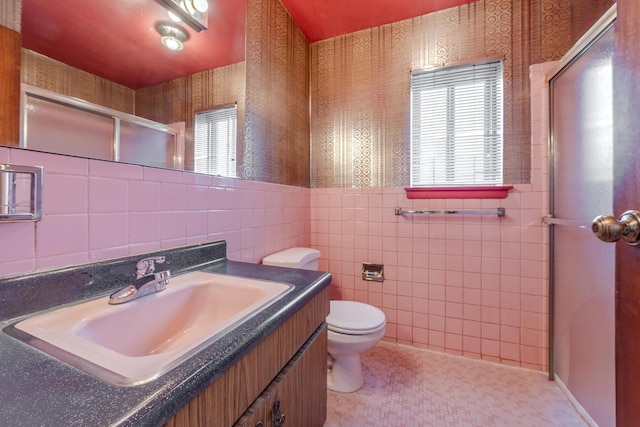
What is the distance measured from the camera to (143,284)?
2.55ft

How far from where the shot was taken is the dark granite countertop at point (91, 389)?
324 mm

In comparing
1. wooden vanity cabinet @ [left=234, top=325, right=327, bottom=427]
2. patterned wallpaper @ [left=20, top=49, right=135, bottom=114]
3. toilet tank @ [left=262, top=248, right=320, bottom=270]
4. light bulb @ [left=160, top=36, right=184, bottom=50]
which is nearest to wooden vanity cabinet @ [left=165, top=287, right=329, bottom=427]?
wooden vanity cabinet @ [left=234, top=325, right=327, bottom=427]

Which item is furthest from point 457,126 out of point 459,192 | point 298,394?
point 298,394

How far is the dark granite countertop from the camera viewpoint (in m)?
0.32

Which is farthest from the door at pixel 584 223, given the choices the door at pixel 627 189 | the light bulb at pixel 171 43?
the light bulb at pixel 171 43

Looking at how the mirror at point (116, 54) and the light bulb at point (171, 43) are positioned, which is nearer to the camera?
the mirror at point (116, 54)

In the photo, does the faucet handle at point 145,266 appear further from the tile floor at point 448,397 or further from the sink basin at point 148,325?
the tile floor at point 448,397

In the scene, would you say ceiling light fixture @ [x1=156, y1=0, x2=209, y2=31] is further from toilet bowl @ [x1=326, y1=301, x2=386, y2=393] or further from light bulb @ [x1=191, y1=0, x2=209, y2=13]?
toilet bowl @ [x1=326, y1=301, x2=386, y2=393]

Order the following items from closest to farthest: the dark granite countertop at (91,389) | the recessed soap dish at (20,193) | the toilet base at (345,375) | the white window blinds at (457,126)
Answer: the dark granite countertop at (91,389) → the recessed soap dish at (20,193) → the toilet base at (345,375) → the white window blinds at (457,126)

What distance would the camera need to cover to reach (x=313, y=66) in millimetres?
2170

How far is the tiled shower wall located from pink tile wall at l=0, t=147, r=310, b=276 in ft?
2.97

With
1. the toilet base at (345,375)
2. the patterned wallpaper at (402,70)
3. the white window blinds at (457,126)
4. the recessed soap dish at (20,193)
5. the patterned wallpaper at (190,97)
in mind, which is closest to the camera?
the recessed soap dish at (20,193)

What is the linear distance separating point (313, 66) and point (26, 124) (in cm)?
192

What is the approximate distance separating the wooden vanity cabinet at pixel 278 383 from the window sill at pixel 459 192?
1.11 m
